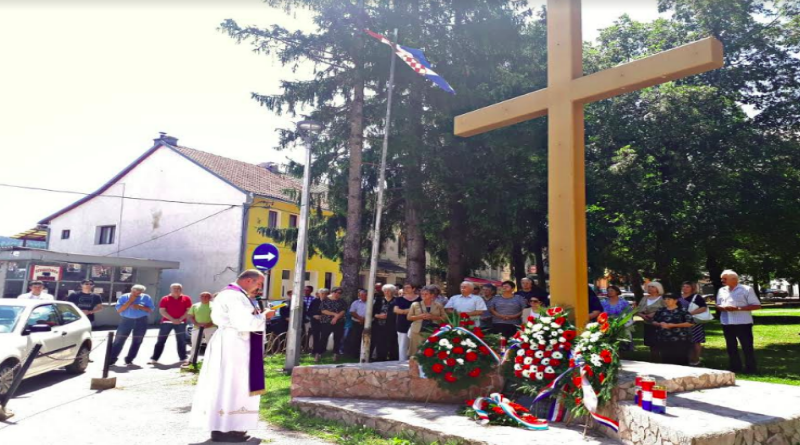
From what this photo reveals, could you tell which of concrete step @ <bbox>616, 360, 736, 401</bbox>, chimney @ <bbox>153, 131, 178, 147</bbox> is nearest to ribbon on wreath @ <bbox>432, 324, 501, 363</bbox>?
concrete step @ <bbox>616, 360, 736, 401</bbox>

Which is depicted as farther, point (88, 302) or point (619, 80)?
point (88, 302)

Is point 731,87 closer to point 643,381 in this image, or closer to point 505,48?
point 505,48

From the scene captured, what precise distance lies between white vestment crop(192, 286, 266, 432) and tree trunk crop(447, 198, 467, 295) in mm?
11054

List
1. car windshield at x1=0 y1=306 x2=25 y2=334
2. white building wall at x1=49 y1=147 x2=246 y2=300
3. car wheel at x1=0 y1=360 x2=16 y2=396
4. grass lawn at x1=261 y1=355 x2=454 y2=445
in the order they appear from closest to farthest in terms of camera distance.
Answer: grass lawn at x1=261 y1=355 x2=454 y2=445 → car wheel at x1=0 y1=360 x2=16 y2=396 → car windshield at x1=0 y1=306 x2=25 y2=334 → white building wall at x1=49 y1=147 x2=246 y2=300

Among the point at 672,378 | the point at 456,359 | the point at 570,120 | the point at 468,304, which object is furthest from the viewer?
the point at 468,304

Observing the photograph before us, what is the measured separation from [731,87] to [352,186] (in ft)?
43.7

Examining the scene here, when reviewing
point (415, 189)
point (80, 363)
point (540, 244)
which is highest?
point (415, 189)

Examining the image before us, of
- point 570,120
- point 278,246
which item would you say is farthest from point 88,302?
point 278,246

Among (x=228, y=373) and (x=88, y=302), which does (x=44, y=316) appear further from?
(x=228, y=373)

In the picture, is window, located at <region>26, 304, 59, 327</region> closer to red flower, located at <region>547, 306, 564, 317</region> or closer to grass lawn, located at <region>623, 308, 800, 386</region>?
red flower, located at <region>547, 306, 564, 317</region>

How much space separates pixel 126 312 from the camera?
12.0 meters

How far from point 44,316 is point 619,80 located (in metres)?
9.40

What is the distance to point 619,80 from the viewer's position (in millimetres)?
6328

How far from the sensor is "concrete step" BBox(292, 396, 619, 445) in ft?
17.9
